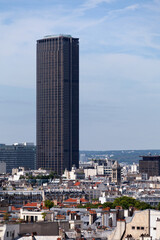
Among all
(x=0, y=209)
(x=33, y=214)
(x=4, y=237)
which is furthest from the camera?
(x=0, y=209)

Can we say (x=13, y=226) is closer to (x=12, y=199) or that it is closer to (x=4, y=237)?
(x=4, y=237)

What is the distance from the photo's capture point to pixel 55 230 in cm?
6494

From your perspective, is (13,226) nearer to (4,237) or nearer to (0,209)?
(4,237)

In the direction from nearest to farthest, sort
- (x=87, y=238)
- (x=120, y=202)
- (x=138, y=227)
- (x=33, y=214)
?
(x=138, y=227) → (x=87, y=238) → (x=33, y=214) → (x=120, y=202)

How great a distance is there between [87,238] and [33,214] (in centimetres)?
2745

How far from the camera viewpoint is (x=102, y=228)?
7656 cm

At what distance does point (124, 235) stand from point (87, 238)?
552cm

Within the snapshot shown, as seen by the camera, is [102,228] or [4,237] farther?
[102,228]

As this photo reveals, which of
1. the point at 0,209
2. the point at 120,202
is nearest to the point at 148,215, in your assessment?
the point at 0,209

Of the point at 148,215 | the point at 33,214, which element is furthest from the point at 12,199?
the point at 148,215

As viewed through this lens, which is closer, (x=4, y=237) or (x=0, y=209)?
(x=4, y=237)

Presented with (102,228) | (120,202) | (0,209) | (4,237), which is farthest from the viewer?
(120,202)

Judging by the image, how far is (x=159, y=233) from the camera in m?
61.5

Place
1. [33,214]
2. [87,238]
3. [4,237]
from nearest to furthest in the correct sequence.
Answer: [4,237]
[87,238]
[33,214]
